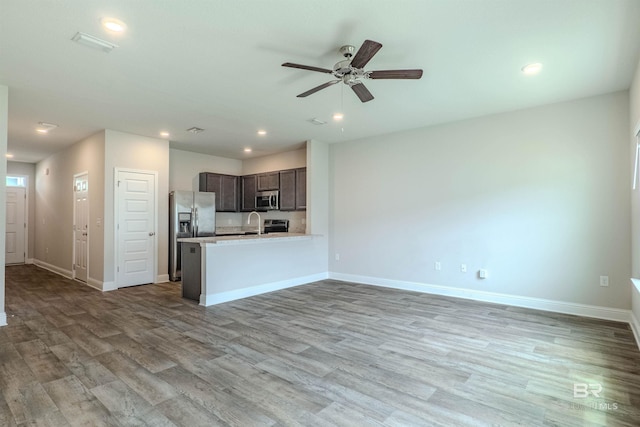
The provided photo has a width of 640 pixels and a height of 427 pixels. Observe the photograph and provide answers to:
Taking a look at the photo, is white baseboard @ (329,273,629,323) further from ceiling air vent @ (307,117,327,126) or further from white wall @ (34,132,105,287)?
white wall @ (34,132,105,287)

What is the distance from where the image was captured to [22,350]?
307 centimetres

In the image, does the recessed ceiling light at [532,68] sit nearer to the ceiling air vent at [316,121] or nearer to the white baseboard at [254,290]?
the ceiling air vent at [316,121]

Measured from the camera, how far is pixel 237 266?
16.5ft

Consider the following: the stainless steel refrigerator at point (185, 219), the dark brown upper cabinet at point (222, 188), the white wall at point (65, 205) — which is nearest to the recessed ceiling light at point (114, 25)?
the white wall at point (65, 205)

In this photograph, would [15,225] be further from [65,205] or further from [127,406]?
[127,406]

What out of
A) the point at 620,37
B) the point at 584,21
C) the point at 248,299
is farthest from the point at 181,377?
the point at 620,37

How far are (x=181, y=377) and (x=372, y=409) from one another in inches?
57.9

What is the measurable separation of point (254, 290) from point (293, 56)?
11.7 ft

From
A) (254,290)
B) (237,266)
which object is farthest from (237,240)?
(254,290)

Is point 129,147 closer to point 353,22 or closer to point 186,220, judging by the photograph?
point 186,220

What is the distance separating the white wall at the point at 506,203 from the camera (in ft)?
13.2

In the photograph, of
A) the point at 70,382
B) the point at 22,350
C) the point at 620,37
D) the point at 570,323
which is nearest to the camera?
the point at 70,382

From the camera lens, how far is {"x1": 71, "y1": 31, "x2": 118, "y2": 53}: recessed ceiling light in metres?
2.70

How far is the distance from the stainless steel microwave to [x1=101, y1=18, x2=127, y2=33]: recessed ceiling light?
4.87 meters
